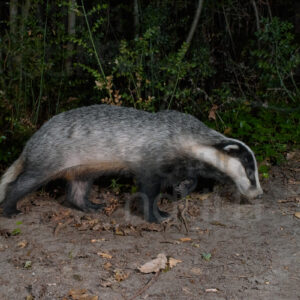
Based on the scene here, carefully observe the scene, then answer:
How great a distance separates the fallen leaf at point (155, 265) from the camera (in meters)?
3.69

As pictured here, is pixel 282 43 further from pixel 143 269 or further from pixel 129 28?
pixel 143 269

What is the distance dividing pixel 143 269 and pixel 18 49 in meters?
3.82

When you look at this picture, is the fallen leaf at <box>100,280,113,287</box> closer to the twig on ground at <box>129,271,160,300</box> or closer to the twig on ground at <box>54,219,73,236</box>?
the twig on ground at <box>129,271,160,300</box>

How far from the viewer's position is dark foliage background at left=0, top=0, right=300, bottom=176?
6289 mm

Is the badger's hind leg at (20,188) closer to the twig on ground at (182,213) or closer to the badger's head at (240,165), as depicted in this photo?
the twig on ground at (182,213)

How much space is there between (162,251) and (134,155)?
3.93 ft

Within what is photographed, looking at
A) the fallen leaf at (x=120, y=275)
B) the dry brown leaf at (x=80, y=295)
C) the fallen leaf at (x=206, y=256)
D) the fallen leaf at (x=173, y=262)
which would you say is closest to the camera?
the dry brown leaf at (x=80, y=295)

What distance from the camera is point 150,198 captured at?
15.9ft

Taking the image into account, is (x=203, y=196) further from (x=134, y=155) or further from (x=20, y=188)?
(x=20, y=188)

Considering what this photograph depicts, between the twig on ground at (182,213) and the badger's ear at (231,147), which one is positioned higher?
the badger's ear at (231,147)

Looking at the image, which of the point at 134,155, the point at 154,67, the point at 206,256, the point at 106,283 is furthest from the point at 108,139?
the point at 154,67

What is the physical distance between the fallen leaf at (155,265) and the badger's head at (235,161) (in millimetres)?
1368

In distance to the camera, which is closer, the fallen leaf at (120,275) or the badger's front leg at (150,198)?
the fallen leaf at (120,275)

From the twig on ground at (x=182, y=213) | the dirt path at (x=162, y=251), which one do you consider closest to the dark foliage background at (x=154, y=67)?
the dirt path at (x=162, y=251)
